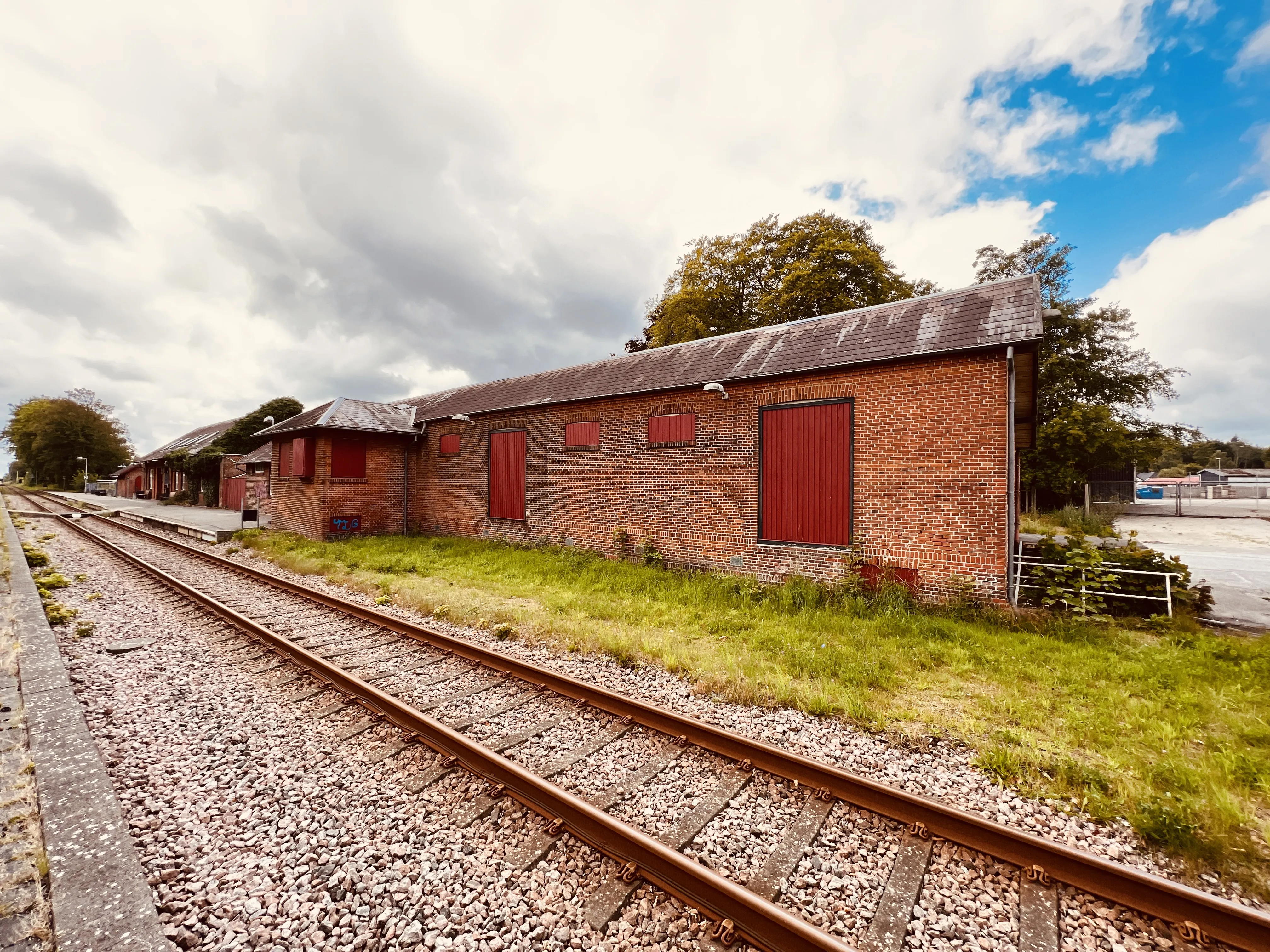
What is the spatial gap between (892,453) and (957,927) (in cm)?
706

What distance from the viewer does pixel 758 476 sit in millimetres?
9711

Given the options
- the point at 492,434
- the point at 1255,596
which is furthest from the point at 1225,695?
the point at 492,434

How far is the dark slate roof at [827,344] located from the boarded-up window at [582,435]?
26.1 inches

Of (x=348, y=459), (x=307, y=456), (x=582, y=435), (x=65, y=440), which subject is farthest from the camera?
(x=65, y=440)

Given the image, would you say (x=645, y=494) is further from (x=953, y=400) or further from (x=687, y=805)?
(x=687, y=805)

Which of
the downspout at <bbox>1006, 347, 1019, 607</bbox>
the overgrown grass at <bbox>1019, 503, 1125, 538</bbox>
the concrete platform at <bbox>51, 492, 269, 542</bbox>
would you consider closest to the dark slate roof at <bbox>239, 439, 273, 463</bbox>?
the concrete platform at <bbox>51, 492, 269, 542</bbox>

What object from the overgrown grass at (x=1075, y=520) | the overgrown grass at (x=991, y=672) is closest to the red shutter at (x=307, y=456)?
the overgrown grass at (x=991, y=672)

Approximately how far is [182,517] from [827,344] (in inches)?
1115

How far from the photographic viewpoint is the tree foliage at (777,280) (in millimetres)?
21453

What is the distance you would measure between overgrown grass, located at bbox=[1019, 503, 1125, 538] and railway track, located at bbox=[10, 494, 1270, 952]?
1444 cm

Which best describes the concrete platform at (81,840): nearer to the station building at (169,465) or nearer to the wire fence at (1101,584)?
the wire fence at (1101,584)

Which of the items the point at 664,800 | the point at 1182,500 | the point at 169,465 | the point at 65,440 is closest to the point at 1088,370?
the point at 1182,500

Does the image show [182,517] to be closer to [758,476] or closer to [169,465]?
[169,465]

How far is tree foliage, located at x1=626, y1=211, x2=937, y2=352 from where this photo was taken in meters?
21.5
